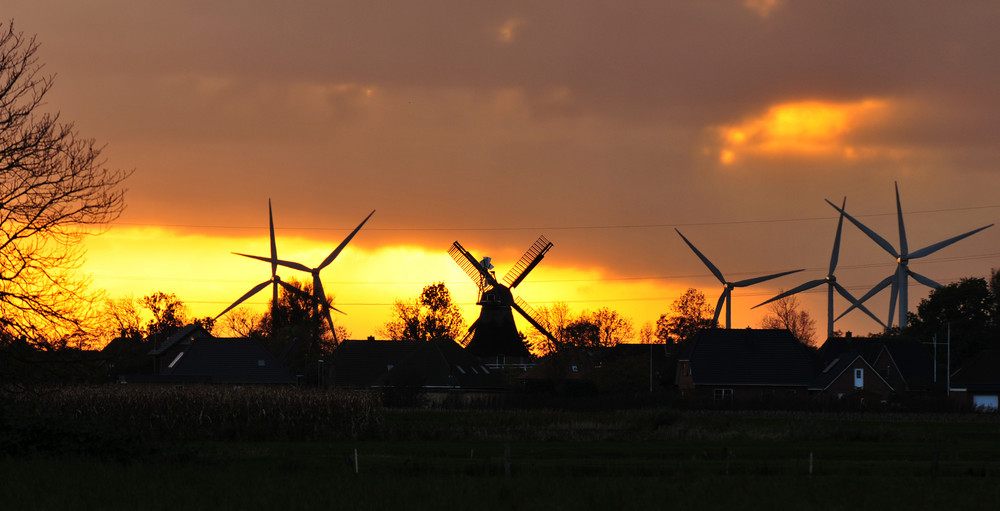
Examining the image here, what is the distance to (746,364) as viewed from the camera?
121 m

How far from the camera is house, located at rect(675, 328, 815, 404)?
4700 inches

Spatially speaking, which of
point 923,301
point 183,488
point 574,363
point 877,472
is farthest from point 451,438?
point 923,301

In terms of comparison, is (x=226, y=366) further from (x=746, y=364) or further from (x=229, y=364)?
(x=746, y=364)

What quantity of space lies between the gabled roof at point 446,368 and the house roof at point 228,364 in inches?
442

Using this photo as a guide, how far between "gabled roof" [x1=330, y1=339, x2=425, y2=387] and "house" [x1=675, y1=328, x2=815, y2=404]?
2982cm

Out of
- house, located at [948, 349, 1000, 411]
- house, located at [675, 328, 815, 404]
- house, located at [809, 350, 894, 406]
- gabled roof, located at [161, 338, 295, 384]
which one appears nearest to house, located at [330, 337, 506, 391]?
gabled roof, located at [161, 338, 295, 384]

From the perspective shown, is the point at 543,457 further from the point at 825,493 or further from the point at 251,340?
the point at 251,340

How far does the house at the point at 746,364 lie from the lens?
11938 cm

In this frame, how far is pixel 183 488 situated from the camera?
3484cm

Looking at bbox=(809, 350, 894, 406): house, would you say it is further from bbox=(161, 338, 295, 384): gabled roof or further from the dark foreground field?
bbox=(161, 338, 295, 384): gabled roof

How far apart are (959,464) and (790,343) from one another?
76.8 metres

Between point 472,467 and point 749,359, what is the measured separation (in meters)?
82.4

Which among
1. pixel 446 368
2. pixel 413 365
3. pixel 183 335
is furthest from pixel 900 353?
pixel 183 335

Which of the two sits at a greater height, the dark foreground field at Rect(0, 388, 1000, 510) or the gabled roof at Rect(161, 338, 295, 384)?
Result: the gabled roof at Rect(161, 338, 295, 384)
